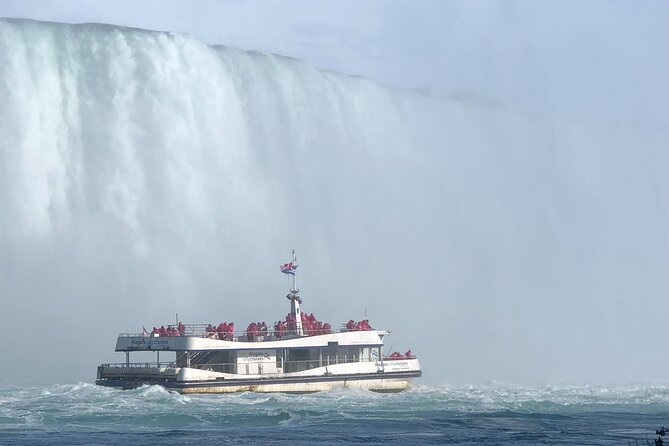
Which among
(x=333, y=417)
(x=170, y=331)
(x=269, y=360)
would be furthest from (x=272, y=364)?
(x=333, y=417)

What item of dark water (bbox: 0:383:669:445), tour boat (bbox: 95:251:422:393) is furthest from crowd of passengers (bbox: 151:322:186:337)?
dark water (bbox: 0:383:669:445)

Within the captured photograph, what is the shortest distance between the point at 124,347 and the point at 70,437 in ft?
62.1

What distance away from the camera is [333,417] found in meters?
49.2

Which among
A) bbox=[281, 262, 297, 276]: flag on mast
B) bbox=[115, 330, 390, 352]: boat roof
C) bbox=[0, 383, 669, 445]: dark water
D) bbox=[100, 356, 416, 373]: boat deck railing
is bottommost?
bbox=[0, 383, 669, 445]: dark water

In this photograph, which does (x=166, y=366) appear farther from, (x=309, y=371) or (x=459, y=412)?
(x=459, y=412)

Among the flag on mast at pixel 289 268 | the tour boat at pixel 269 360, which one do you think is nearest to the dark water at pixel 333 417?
the tour boat at pixel 269 360

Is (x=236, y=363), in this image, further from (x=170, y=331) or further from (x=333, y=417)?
(x=333, y=417)

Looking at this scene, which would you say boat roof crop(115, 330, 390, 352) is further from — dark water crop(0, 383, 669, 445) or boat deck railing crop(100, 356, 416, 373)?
dark water crop(0, 383, 669, 445)

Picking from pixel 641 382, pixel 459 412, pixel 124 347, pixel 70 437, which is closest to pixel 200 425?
pixel 70 437

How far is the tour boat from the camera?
195 feet

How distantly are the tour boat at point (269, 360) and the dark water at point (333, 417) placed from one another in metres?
1.16

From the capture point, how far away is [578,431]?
4484 centimetres

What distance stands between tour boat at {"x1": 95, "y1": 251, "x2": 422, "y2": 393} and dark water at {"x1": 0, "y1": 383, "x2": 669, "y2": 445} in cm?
116

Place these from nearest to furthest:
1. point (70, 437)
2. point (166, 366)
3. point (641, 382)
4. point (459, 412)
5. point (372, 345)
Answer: point (70, 437)
point (459, 412)
point (166, 366)
point (372, 345)
point (641, 382)
